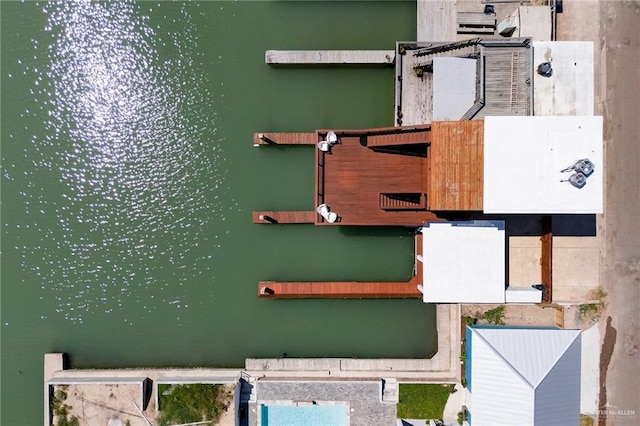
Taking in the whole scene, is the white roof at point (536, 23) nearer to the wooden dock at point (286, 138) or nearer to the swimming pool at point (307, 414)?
the wooden dock at point (286, 138)

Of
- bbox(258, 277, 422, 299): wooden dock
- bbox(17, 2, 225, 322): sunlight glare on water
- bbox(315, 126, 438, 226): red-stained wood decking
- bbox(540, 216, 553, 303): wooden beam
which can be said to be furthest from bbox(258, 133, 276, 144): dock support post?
bbox(540, 216, 553, 303): wooden beam

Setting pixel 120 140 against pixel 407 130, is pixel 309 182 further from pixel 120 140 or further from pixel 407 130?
pixel 120 140

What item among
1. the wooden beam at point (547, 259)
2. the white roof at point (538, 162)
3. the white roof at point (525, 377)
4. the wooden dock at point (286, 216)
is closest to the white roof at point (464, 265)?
the white roof at point (538, 162)

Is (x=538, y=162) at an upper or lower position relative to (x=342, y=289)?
upper

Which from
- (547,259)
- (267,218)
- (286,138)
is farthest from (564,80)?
(267,218)

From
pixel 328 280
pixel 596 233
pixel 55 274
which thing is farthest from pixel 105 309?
pixel 596 233

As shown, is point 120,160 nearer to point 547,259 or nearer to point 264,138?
point 264,138

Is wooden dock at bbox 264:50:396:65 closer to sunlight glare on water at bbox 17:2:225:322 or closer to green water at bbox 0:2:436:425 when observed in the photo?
green water at bbox 0:2:436:425
